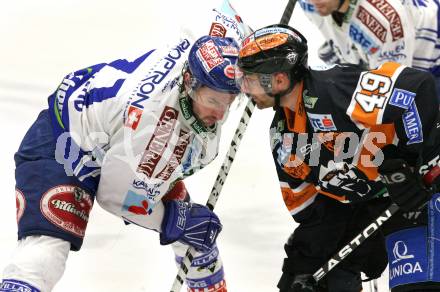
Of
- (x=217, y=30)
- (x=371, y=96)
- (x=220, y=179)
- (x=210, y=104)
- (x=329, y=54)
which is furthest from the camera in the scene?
(x=329, y=54)

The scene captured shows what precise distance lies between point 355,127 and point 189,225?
93 cm

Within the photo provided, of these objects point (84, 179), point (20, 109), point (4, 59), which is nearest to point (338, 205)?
point (84, 179)

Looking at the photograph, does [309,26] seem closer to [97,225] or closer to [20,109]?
[20,109]

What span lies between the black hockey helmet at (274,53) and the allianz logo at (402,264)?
0.66 m

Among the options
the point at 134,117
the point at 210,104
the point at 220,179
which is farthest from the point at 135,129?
the point at 220,179

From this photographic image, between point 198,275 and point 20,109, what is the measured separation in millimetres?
2100

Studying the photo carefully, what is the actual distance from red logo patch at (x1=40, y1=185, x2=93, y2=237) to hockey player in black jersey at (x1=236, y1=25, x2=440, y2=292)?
0.76m

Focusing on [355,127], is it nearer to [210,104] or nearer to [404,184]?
[404,184]

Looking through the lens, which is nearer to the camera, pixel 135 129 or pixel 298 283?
pixel 135 129

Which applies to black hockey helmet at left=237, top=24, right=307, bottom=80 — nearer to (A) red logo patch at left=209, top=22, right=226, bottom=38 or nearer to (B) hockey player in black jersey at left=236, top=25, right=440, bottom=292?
(B) hockey player in black jersey at left=236, top=25, right=440, bottom=292

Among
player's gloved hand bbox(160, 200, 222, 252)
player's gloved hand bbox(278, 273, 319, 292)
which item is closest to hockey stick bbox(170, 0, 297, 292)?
player's gloved hand bbox(160, 200, 222, 252)

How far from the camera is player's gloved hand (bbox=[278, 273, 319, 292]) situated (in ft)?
12.5

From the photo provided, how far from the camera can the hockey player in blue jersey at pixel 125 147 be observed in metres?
3.63

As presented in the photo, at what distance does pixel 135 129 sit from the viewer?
371cm
